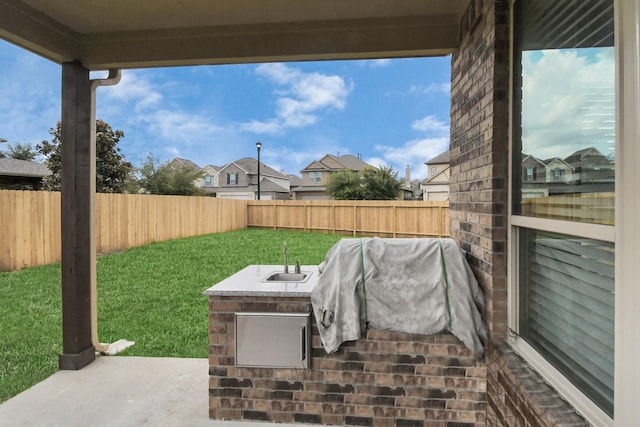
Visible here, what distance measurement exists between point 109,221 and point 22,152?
2280 cm

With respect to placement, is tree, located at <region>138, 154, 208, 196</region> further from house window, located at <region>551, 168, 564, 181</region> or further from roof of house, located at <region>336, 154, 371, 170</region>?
house window, located at <region>551, 168, 564, 181</region>

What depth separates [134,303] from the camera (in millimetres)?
5367

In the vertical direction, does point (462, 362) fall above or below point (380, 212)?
below

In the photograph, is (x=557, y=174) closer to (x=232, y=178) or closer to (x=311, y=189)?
(x=311, y=189)

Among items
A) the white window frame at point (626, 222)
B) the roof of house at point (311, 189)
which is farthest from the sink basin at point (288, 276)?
the roof of house at point (311, 189)

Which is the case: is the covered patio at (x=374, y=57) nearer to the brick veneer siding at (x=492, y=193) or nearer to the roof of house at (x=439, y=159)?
the brick veneer siding at (x=492, y=193)

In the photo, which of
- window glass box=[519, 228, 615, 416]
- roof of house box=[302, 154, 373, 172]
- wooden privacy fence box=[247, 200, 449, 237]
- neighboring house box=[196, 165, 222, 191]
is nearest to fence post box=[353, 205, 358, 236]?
wooden privacy fence box=[247, 200, 449, 237]

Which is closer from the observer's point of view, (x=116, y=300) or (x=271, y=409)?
(x=271, y=409)

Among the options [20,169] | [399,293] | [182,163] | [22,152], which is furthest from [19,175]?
[22,152]

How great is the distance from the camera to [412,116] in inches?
1455

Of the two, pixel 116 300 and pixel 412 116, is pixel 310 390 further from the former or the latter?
pixel 412 116

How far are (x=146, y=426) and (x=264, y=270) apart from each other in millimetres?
1256

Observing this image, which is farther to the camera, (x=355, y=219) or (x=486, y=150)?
(x=355, y=219)

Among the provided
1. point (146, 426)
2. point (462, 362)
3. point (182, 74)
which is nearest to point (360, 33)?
point (462, 362)
